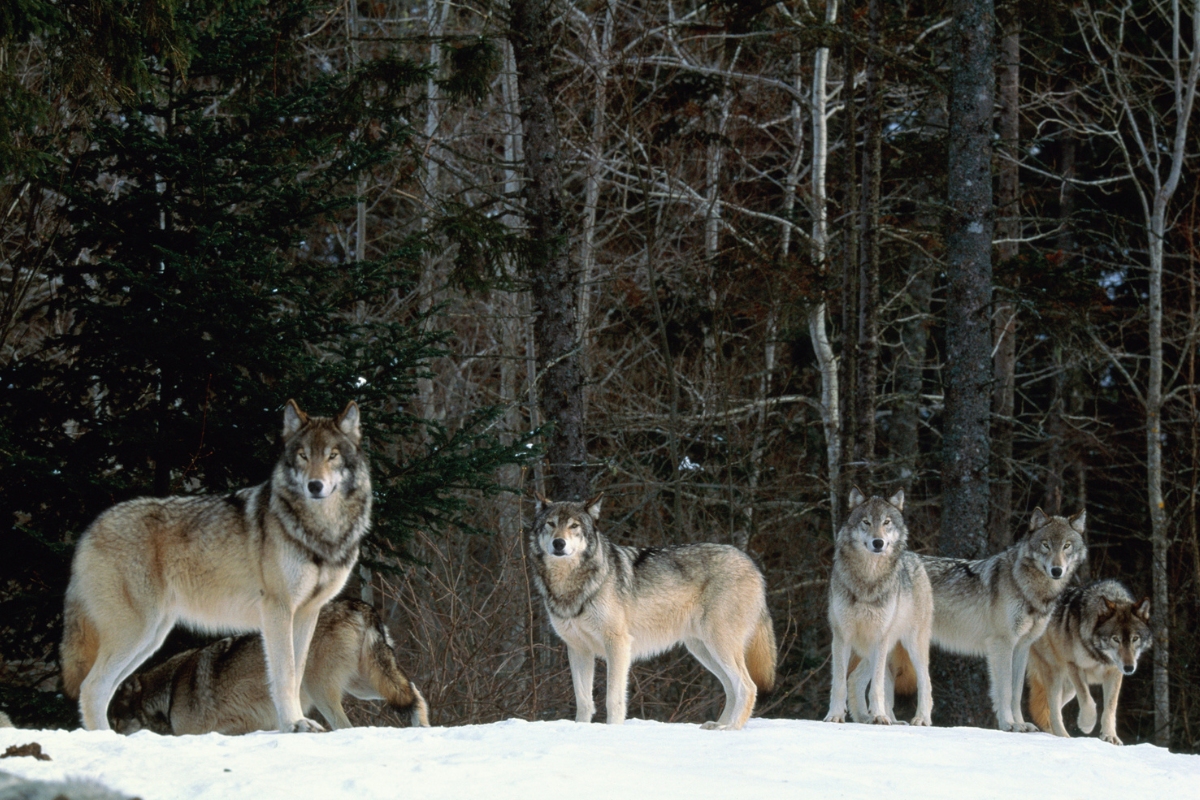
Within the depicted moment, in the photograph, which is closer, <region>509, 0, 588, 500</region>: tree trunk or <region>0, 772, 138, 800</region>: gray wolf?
<region>0, 772, 138, 800</region>: gray wolf

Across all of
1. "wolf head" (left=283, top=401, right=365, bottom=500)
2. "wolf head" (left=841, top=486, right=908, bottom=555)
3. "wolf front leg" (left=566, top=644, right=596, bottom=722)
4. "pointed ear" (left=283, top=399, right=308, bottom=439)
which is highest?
"pointed ear" (left=283, top=399, right=308, bottom=439)

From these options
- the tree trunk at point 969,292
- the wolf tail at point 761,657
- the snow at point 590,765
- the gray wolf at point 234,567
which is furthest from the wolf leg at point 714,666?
the tree trunk at point 969,292

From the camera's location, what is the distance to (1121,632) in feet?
30.3

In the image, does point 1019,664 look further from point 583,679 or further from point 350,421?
point 350,421

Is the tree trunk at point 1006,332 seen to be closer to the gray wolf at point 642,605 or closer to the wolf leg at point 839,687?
the wolf leg at point 839,687

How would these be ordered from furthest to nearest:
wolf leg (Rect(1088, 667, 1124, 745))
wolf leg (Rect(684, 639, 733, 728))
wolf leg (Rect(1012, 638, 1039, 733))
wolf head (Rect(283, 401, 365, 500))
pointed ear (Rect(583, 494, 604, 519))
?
wolf leg (Rect(1012, 638, 1039, 733)) < wolf leg (Rect(1088, 667, 1124, 745)) < wolf leg (Rect(684, 639, 733, 728)) < pointed ear (Rect(583, 494, 604, 519)) < wolf head (Rect(283, 401, 365, 500))

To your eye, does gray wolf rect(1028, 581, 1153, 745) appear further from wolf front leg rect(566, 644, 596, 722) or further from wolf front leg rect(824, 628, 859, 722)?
wolf front leg rect(566, 644, 596, 722)

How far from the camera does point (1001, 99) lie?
1848 cm

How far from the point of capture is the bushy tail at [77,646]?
655 centimetres

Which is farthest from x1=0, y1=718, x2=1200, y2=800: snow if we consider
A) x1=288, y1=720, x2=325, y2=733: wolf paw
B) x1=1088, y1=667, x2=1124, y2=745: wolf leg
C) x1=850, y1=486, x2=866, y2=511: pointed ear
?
x1=850, y1=486, x2=866, y2=511: pointed ear

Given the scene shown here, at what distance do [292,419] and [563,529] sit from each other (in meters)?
1.93

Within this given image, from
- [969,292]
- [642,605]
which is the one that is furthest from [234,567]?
[969,292]

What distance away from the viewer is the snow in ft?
14.9

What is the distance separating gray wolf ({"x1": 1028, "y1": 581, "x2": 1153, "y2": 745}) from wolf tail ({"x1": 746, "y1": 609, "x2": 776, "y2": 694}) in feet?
10.2
